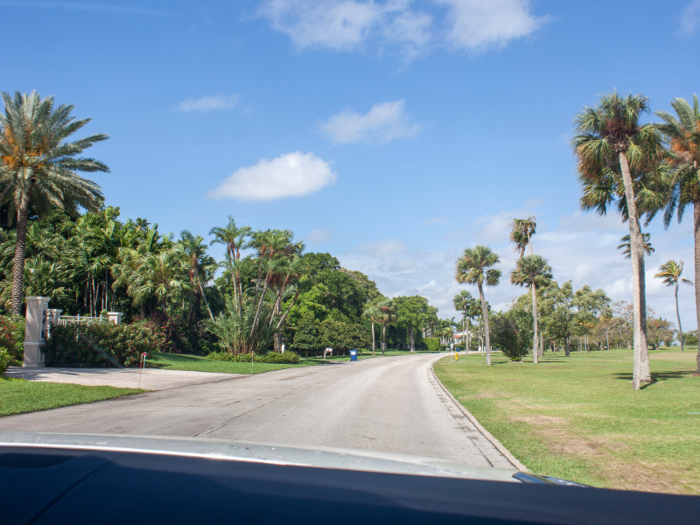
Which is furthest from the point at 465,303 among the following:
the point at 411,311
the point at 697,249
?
the point at 697,249

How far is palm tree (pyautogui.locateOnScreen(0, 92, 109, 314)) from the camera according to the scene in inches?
859

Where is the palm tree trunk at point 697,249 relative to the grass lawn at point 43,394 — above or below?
above

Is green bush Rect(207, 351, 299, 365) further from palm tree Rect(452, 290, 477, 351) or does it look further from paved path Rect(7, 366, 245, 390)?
palm tree Rect(452, 290, 477, 351)

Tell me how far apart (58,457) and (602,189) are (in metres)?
23.3

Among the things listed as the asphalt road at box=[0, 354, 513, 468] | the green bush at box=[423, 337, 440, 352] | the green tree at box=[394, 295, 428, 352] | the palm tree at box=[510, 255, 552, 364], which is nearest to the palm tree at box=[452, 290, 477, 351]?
the green tree at box=[394, 295, 428, 352]

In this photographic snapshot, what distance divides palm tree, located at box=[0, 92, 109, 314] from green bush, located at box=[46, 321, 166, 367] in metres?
2.69

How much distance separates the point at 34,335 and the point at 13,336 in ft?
3.30

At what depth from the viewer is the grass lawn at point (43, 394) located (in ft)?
34.6

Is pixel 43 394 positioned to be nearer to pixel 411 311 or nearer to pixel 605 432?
pixel 605 432

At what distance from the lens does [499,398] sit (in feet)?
49.6

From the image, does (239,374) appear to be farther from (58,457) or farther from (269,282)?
(58,457)

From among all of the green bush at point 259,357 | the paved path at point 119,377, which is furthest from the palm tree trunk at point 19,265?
the green bush at point 259,357

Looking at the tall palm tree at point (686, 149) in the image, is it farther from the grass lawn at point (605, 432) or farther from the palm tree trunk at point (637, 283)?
the grass lawn at point (605, 432)

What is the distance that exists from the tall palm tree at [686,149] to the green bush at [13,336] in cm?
2819
